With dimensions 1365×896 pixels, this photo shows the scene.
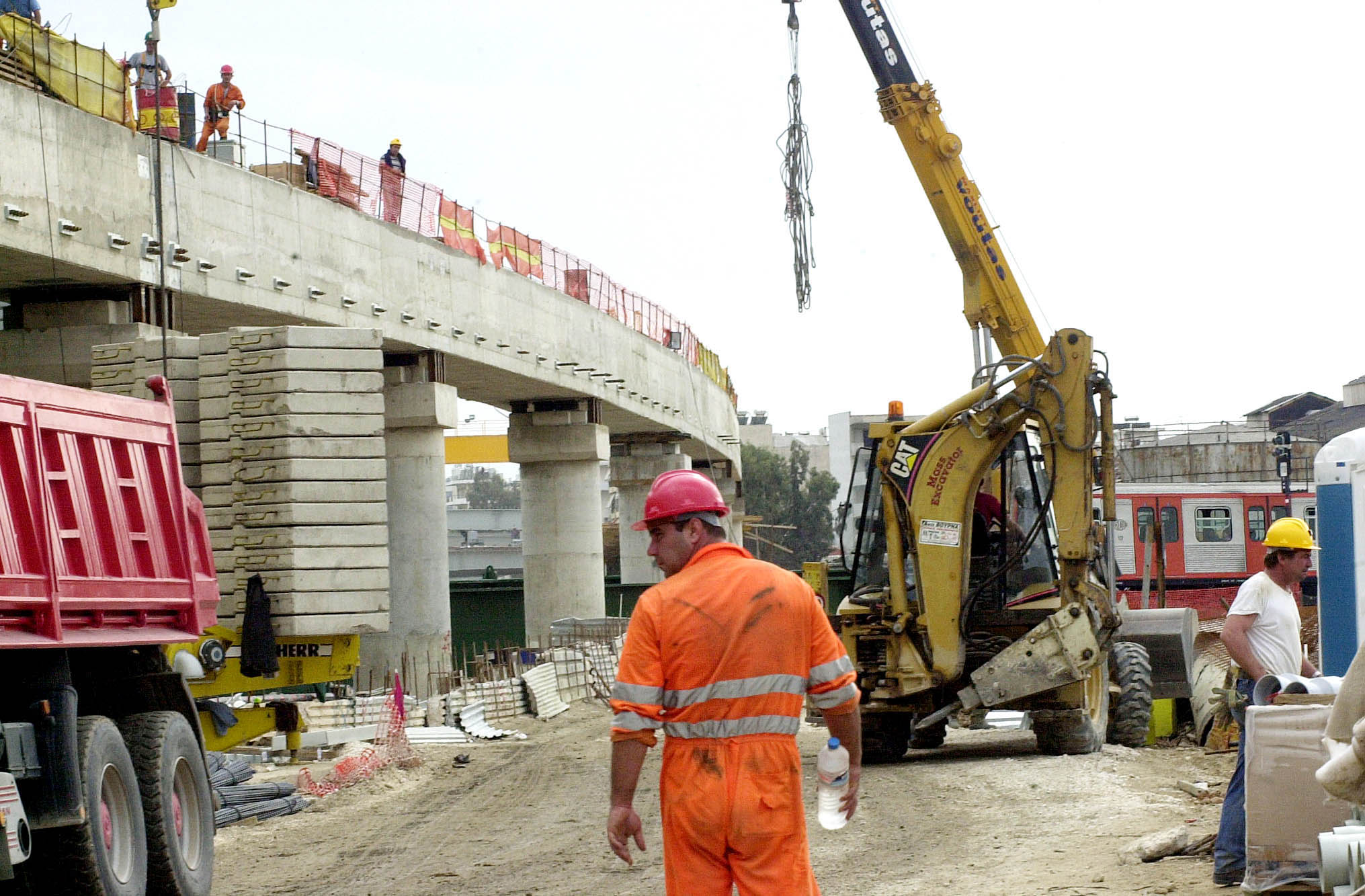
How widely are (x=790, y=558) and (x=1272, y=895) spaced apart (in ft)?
277

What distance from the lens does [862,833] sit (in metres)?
11.3

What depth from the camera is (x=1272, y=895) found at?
7.33 meters

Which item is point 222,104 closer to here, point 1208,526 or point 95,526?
point 95,526

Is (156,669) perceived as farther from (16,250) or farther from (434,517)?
(434,517)

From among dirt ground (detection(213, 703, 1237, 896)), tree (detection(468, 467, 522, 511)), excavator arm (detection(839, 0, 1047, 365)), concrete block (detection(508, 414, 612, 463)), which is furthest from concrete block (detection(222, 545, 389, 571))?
tree (detection(468, 467, 522, 511))

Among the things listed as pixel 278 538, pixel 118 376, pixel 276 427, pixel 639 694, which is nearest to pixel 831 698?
pixel 639 694

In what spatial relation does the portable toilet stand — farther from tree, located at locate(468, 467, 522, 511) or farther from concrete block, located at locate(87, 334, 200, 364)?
tree, located at locate(468, 467, 522, 511)

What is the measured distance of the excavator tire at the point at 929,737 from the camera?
15836mm

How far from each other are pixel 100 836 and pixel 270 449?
17.2 feet

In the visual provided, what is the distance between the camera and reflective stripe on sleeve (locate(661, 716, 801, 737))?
5.46 m

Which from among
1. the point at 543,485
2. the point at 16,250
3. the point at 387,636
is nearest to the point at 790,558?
the point at 543,485

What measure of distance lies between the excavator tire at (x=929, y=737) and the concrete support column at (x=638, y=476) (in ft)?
95.2

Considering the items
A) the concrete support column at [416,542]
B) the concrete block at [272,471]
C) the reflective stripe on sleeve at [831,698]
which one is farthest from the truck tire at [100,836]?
the concrete support column at [416,542]

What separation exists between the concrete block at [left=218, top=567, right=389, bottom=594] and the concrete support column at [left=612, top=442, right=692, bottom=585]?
102 feet
